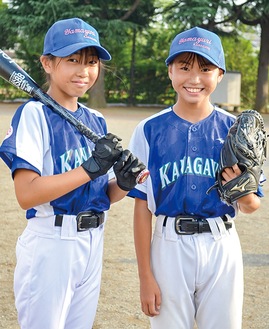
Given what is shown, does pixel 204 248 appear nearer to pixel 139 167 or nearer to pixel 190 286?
pixel 190 286

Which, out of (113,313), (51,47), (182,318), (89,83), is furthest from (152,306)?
(113,313)

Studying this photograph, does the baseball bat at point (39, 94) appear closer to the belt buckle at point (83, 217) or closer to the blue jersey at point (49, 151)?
the blue jersey at point (49, 151)

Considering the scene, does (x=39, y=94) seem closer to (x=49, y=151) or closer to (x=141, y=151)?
(x=49, y=151)

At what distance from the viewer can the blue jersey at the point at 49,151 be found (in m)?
2.15

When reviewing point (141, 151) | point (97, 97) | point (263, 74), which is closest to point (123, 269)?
point (141, 151)

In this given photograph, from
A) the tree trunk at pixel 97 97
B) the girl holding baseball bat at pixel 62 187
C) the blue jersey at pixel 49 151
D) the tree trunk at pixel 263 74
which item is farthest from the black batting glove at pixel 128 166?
the tree trunk at pixel 263 74

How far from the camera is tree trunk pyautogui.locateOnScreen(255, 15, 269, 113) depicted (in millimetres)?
21734

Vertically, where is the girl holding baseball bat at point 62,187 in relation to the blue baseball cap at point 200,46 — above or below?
below

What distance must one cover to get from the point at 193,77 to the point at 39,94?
623mm

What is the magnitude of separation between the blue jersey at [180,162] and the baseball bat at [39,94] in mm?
187

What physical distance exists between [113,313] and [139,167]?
1.81m

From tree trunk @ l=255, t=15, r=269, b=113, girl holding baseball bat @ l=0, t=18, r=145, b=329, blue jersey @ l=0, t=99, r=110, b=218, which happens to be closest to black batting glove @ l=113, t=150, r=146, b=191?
girl holding baseball bat @ l=0, t=18, r=145, b=329

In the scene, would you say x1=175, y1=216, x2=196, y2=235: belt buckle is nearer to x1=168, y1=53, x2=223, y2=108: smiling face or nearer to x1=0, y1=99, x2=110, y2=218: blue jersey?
x1=0, y1=99, x2=110, y2=218: blue jersey

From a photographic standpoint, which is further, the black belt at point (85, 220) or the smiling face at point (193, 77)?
Result: the smiling face at point (193, 77)
